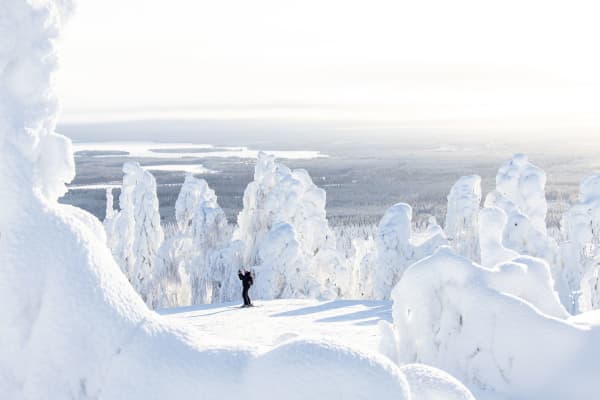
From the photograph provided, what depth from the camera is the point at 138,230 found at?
116 feet

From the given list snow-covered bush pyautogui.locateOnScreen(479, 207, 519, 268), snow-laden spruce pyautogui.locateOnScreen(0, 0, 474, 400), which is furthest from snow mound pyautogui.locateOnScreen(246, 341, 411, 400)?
snow-covered bush pyautogui.locateOnScreen(479, 207, 519, 268)

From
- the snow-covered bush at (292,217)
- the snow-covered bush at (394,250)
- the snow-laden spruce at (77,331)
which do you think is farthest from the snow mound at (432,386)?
the snow-covered bush at (292,217)

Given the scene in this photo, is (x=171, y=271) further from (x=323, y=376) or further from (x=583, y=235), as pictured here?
(x=323, y=376)

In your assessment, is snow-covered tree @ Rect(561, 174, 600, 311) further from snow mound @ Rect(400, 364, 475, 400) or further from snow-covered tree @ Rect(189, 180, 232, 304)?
snow mound @ Rect(400, 364, 475, 400)

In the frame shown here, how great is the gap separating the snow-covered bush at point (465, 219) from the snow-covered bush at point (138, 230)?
15.1 m

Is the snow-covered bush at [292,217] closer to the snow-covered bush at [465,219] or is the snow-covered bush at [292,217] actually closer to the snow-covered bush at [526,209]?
the snow-covered bush at [465,219]

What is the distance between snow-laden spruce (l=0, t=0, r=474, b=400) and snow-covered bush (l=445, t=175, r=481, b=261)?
3102 cm

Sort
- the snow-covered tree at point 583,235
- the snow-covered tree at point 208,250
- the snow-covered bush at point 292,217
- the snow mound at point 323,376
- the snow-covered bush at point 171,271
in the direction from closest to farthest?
the snow mound at point 323,376, the snow-covered tree at point 583,235, the snow-covered tree at point 208,250, the snow-covered bush at point 292,217, the snow-covered bush at point 171,271

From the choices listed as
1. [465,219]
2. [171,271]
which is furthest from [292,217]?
[465,219]

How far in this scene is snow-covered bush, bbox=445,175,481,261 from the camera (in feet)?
114

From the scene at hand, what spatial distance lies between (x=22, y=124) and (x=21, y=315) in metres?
1.28

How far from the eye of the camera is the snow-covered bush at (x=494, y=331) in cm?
857

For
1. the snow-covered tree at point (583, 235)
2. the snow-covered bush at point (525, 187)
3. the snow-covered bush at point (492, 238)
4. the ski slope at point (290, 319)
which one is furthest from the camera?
the snow-covered bush at point (525, 187)

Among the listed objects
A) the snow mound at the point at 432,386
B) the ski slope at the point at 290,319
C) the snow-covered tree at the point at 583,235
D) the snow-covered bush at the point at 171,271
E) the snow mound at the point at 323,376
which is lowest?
the snow-covered bush at the point at 171,271
